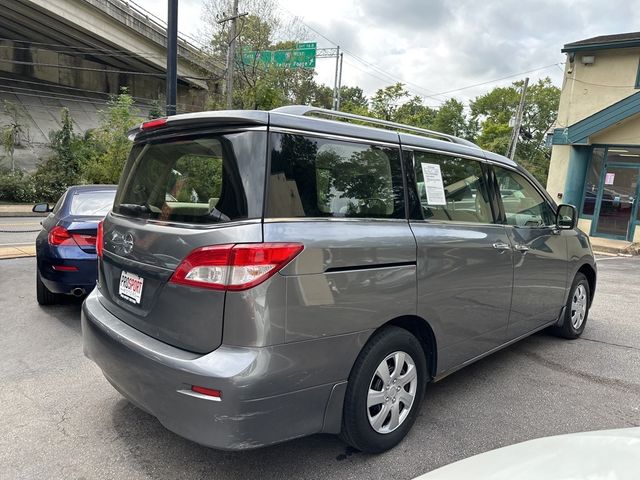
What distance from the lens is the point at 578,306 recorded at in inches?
195

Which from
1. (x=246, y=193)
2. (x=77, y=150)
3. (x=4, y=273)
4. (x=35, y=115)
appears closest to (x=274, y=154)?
(x=246, y=193)

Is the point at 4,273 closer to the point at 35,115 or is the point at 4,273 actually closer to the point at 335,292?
the point at 335,292

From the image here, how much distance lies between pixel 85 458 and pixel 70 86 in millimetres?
40993

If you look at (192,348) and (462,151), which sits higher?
(462,151)

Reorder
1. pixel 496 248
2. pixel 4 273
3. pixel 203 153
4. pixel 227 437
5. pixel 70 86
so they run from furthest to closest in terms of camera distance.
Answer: pixel 70 86 < pixel 4 273 < pixel 496 248 < pixel 203 153 < pixel 227 437

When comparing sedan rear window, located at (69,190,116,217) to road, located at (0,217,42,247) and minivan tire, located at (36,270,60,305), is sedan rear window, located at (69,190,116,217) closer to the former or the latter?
minivan tire, located at (36,270,60,305)

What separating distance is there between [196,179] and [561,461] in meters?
2.24

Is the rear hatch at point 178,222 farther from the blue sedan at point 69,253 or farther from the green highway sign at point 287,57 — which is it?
the green highway sign at point 287,57

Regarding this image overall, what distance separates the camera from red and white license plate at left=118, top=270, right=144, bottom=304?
2.55 metres

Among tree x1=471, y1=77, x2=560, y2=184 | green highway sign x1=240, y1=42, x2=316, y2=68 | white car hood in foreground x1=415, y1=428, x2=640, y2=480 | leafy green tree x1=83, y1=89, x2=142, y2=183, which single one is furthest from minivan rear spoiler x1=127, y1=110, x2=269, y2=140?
tree x1=471, y1=77, x2=560, y2=184

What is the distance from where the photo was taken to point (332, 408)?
242 cm

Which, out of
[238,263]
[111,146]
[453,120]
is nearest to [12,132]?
[111,146]

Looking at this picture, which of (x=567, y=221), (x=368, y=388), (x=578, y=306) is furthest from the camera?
(x=578, y=306)

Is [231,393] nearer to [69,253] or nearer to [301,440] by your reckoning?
[301,440]
